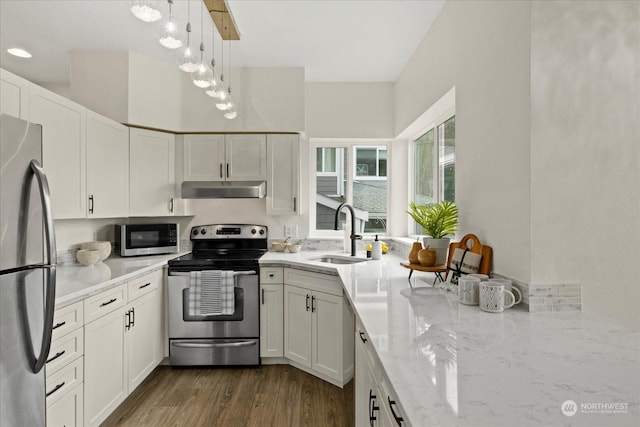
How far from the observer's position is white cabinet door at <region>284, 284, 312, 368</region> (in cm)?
277

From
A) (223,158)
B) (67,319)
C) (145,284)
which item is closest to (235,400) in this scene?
(145,284)

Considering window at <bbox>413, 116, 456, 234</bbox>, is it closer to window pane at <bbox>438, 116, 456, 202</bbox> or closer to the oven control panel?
window pane at <bbox>438, 116, 456, 202</bbox>

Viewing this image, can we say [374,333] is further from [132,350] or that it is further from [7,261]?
[132,350]

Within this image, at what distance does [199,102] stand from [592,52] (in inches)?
113

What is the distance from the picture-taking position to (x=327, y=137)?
3639 millimetres

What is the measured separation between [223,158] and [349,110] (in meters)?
1.33

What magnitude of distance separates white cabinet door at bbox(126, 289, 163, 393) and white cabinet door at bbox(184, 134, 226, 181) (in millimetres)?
1134

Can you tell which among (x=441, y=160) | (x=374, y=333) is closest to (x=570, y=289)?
(x=374, y=333)

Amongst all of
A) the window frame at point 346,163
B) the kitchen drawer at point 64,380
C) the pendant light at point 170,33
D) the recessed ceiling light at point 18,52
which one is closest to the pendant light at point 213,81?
the pendant light at point 170,33

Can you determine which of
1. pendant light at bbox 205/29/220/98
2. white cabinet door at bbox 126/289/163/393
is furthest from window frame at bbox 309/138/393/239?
white cabinet door at bbox 126/289/163/393

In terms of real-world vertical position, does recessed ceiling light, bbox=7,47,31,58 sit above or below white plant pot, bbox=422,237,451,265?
above

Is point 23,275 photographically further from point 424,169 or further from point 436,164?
point 424,169

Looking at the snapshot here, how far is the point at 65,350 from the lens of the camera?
1756mm

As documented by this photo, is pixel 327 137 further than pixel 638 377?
Yes
